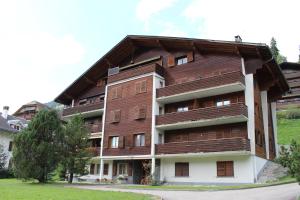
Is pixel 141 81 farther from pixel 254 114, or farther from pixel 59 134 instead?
pixel 254 114

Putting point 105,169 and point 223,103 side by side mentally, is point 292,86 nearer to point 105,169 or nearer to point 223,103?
point 223,103

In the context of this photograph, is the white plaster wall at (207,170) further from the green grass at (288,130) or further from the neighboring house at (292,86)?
the neighboring house at (292,86)

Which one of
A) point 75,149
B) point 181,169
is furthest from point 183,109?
point 75,149

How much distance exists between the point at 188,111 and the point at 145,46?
11475 mm

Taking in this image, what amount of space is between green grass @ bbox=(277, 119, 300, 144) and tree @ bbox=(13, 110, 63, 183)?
30453mm

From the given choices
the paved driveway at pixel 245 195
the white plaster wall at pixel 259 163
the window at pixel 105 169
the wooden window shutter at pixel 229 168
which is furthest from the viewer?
the window at pixel 105 169


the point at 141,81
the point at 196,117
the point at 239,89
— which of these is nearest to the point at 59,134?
the point at 141,81

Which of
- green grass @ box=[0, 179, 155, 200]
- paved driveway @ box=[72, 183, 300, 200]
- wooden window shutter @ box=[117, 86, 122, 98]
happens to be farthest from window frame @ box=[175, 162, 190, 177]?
green grass @ box=[0, 179, 155, 200]

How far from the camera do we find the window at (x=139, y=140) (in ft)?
101

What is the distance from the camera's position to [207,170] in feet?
88.0

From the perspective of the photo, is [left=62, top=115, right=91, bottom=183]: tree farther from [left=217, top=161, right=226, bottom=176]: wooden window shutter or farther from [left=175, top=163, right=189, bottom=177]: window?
[left=217, top=161, right=226, bottom=176]: wooden window shutter

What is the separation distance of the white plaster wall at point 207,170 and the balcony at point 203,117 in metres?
3.16

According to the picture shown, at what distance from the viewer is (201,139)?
28281 mm

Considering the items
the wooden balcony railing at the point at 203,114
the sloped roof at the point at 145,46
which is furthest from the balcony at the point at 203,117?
Result: the sloped roof at the point at 145,46
